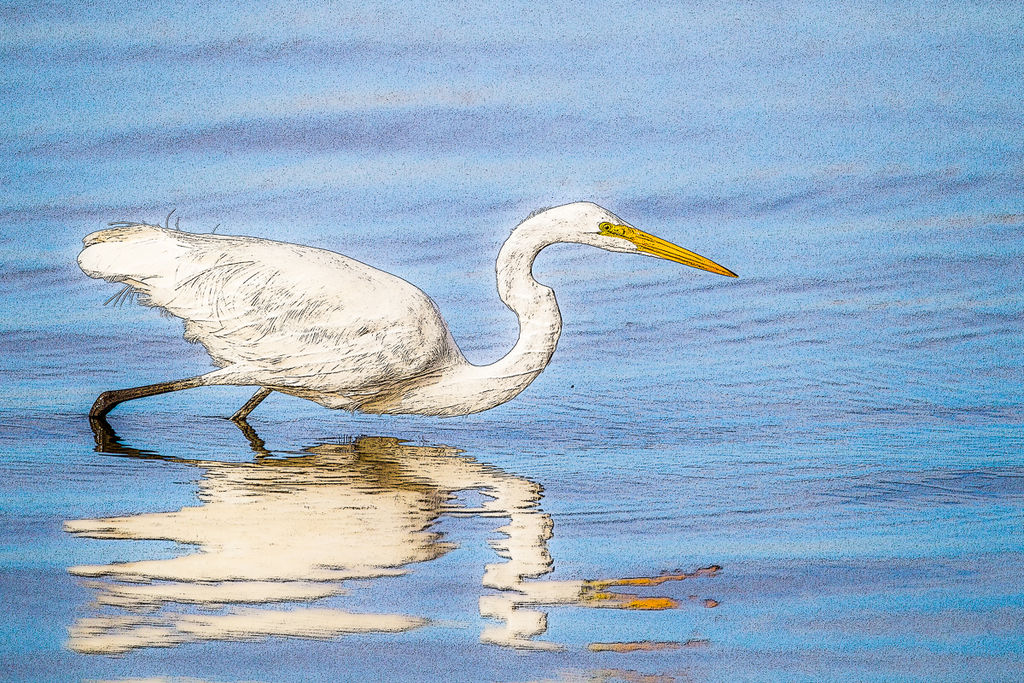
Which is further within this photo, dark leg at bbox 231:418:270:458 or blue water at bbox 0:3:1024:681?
blue water at bbox 0:3:1024:681

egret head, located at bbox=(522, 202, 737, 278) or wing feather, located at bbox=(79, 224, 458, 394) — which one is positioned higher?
egret head, located at bbox=(522, 202, 737, 278)

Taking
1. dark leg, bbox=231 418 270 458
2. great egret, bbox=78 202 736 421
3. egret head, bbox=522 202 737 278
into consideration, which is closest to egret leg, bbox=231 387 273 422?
dark leg, bbox=231 418 270 458

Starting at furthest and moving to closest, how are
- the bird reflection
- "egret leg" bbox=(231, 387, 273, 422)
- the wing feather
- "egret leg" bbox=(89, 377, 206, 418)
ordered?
"egret leg" bbox=(231, 387, 273, 422), "egret leg" bbox=(89, 377, 206, 418), the wing feather, the bird reflection

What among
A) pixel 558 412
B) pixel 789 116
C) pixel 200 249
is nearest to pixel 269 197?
pixel 200 249

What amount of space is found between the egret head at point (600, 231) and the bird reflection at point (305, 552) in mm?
679

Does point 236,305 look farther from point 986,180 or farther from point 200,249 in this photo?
point 986,180

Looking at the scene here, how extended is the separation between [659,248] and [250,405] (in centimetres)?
124

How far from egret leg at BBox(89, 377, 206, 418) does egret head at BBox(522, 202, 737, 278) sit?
1.00 m

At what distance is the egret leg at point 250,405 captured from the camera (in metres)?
3.46

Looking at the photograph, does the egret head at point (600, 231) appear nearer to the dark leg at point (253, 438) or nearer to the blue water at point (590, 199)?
the blue water at point (590, 199)

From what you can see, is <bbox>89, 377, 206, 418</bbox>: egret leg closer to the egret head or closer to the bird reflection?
the bird reflection

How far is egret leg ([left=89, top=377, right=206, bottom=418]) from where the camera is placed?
10.8 feet

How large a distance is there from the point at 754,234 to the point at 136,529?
1935mm

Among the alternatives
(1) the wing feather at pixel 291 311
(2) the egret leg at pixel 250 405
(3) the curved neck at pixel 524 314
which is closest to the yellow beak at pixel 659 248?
(3) the curved neck at pixel 524 314
